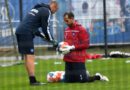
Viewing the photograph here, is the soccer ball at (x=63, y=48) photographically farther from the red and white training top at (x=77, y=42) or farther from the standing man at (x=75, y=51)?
the red and white training top at (x=77, y=42)

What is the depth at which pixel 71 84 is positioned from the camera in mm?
10977

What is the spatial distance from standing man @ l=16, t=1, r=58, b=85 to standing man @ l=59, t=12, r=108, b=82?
0.35 metres

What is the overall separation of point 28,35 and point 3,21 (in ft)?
25.7

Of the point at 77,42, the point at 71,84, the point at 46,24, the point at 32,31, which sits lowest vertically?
the point at 71,84

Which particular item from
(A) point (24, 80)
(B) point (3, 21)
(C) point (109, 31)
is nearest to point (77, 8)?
(C) point (109, 31)

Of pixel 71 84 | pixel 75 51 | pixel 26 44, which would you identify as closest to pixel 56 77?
pixel 71 84

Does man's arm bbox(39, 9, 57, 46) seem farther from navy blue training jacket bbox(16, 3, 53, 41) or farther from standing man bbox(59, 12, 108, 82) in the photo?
standing man bbox(59, 12, 108, 82)

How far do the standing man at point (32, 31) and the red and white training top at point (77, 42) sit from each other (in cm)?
41

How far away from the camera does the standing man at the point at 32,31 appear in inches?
431

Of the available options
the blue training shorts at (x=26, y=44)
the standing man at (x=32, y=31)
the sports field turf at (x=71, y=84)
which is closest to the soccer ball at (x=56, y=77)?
the sports field turf at (x=71, y=84)

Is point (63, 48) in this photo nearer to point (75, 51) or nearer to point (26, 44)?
point (75, 51)

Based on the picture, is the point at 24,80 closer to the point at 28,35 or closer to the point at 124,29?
the point at 28,35

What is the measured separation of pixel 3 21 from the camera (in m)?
18.8

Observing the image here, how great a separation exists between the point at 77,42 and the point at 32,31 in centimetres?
86
